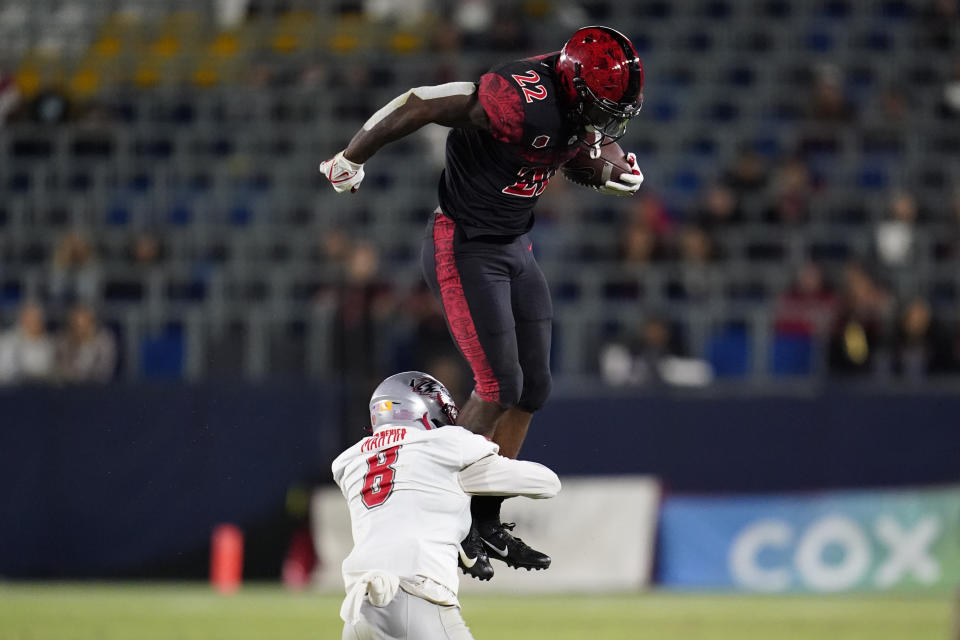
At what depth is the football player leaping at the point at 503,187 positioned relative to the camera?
18.3 ft

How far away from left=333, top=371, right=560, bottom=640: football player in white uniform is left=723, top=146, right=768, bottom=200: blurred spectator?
382 inches

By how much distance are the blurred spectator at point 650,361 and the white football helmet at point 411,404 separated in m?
7.53

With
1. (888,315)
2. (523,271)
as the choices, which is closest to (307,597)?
(888,315)

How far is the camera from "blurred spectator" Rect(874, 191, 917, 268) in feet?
44.8

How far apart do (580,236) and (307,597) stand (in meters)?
4.43

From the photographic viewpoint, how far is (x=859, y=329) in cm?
1259

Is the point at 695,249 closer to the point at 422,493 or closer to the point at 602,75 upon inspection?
the point at 602,75

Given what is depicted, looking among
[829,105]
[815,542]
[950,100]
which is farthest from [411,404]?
[950,100]

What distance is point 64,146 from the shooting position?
15.7m

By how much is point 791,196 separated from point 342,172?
9.29m

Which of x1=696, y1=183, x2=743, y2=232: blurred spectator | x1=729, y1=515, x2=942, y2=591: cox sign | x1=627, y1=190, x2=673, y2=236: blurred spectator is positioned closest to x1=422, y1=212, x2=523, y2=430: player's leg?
x1=729, y1=515, x2=942, y2=591: cox sign

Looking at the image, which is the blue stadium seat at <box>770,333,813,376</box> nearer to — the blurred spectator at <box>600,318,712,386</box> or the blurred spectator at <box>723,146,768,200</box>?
the blurred spectator at <box>600,318,712,386</box>

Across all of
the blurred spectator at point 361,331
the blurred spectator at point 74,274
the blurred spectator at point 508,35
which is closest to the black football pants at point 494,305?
the blurred spectator at point 361,331

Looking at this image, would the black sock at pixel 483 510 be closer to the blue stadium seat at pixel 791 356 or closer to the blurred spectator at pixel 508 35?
the blue stadium seat at pixel 791 356
